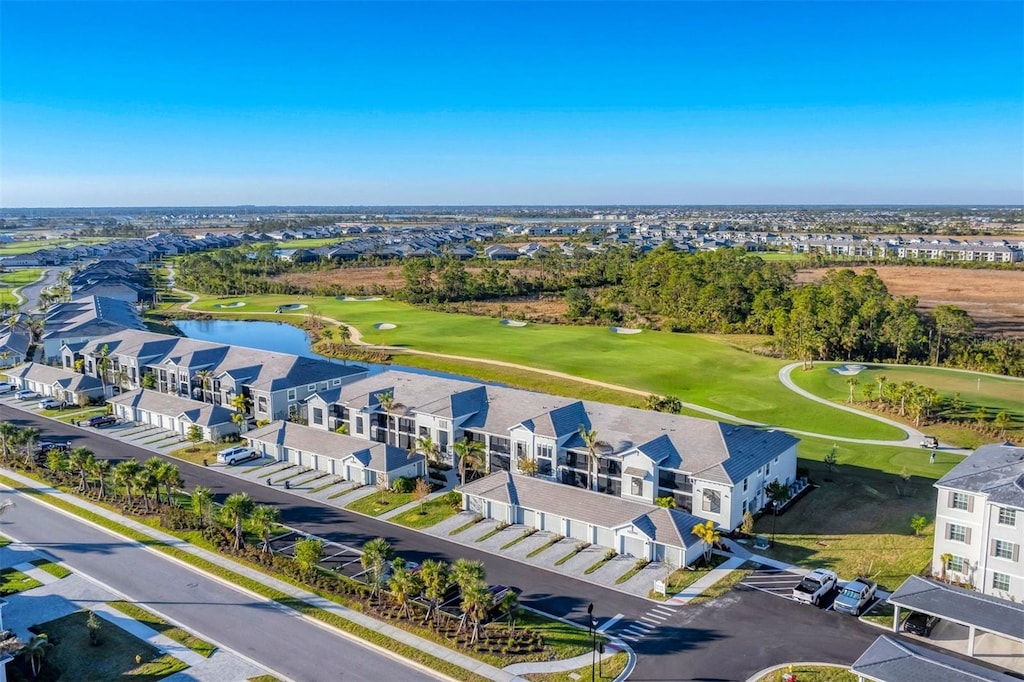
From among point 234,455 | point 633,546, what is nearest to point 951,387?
point 633,546

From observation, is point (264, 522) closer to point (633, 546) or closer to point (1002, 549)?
point (633, 546)

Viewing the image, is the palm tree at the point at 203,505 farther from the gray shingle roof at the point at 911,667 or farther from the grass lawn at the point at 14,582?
the gray shingle roof at the point at 911,667

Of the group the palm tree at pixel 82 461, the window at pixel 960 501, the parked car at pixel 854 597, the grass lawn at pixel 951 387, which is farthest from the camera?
the grass lawn at pixel 951 387

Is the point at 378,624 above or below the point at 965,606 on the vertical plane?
below

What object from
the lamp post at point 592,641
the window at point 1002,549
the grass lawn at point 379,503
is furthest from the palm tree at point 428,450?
the window at point 1002,549

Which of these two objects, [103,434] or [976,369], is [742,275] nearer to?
[976,369]

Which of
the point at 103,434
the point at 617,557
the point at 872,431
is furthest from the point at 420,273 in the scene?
the point at 617,557

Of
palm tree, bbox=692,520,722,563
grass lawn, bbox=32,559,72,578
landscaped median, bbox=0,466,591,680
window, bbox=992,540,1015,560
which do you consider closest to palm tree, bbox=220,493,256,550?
landscaped median, bbox=0,466,591,680
